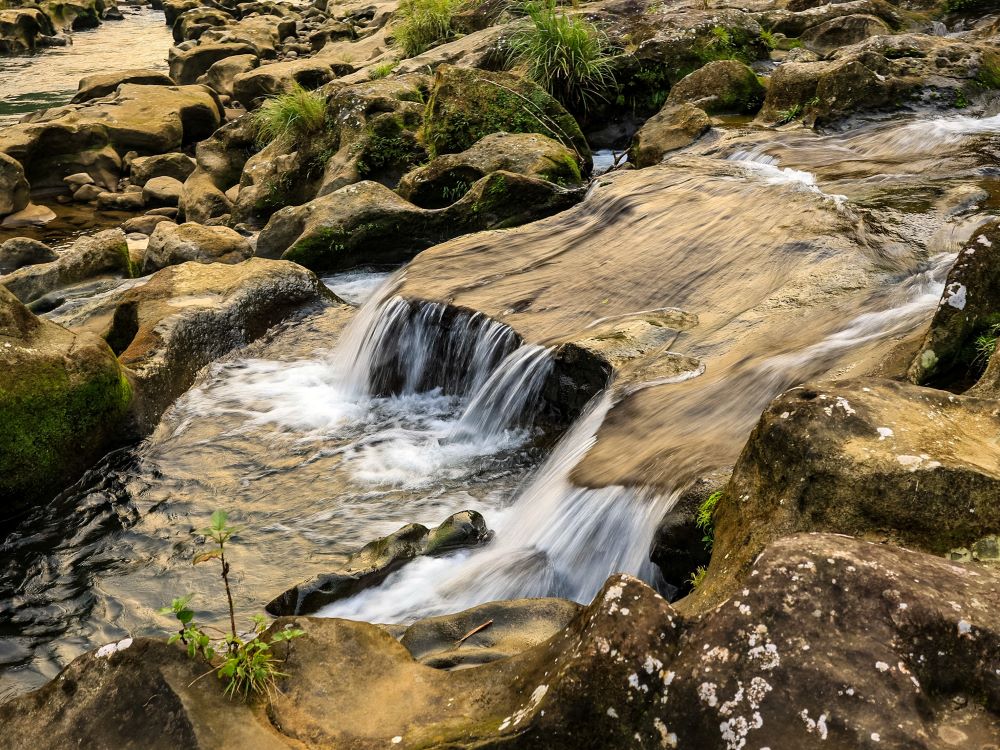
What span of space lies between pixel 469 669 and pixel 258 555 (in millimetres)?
2808

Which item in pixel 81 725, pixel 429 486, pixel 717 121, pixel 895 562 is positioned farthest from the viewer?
pixel 717 121

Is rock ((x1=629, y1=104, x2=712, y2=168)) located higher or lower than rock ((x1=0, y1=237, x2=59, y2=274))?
higher

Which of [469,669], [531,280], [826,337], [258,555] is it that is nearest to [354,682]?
[469,669]

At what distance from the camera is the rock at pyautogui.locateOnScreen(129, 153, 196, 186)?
16922 millimetres

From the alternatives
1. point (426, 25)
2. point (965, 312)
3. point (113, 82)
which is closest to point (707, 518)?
point (965, 312)

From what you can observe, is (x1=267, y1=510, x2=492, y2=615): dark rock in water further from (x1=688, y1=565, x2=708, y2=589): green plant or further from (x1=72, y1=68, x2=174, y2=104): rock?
(x1=72, y1=68, x2=174, y2=104): rock

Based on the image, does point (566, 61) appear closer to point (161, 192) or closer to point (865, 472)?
point (161, 192)

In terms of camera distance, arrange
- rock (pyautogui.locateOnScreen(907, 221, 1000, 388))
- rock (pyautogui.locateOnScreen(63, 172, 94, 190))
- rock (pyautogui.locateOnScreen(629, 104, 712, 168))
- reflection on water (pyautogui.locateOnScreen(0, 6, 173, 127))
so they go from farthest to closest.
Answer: reflection on water (pyautogui.locateOnScreen(0, 6, 173, 127))
rock (pyautogui.locateOnScreen(63, 172, 94, 190))
rock (pyautogui.locateOnScreen(629, 104, 712, 168))
rock (pyautogui.locateOnScreen(907, 221, 1000, 388))

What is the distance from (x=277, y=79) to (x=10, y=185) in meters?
6.29

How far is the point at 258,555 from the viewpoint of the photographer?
5.93m

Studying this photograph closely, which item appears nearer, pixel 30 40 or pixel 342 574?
pixel 342 574

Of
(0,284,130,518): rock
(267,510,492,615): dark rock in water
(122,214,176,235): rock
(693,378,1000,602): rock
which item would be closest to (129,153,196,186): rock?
(122,214,176,235): rock

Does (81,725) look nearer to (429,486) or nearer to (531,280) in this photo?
(429,486)

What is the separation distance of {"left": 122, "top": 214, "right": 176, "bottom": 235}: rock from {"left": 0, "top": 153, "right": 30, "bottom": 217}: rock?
2139 mm
